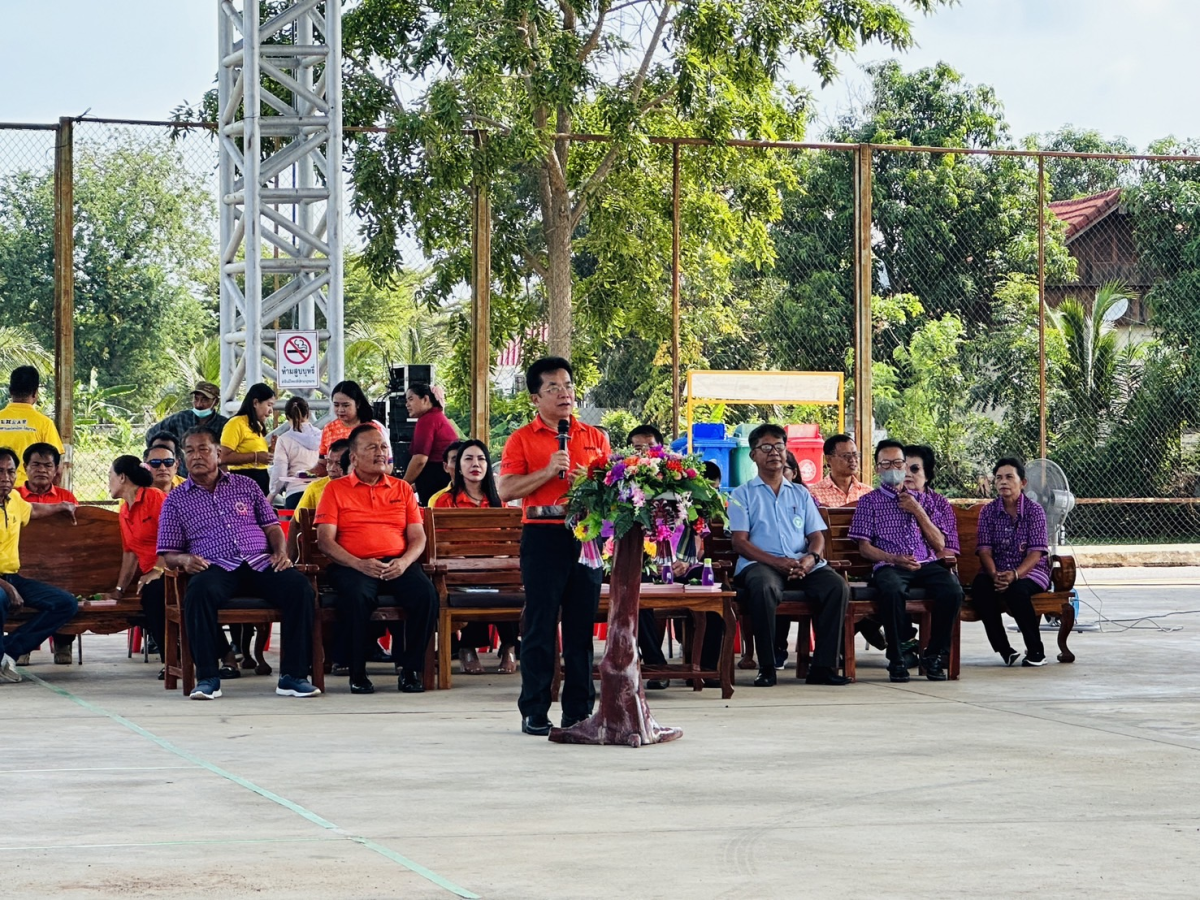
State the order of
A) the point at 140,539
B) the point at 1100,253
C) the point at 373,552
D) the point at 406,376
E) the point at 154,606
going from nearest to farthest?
the point at 373,552 → the point at 154,606 → the point at 140,539 → the point at 406,376 → the point at 1100,253

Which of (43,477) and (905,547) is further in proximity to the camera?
(43,477)

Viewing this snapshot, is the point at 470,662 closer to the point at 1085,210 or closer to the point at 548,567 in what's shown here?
the point at 548,567

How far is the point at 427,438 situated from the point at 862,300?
4.96 meters

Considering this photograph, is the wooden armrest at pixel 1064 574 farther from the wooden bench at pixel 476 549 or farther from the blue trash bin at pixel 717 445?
the blue trash bin at pixel 717 445

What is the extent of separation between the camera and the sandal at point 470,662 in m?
11.6

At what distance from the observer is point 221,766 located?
291 inches

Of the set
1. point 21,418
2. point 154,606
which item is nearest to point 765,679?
point 154,606

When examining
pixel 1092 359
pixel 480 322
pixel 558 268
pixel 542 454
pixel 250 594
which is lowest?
pixel 250 594

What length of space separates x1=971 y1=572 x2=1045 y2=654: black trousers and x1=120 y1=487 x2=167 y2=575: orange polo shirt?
5.21 m

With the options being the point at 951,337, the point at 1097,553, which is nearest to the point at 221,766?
the point at 1097,553

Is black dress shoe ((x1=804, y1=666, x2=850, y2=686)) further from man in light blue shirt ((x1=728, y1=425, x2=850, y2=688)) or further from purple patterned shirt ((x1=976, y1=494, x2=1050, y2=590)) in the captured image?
purple patterned shirt ((x1=976, y1=494, x2=1050, y2=590))

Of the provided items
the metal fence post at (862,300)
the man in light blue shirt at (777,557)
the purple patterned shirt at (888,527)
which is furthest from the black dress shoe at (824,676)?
the metal fence post at (862,300)

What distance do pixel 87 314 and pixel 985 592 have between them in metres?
29.9

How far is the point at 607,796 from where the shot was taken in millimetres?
6719
